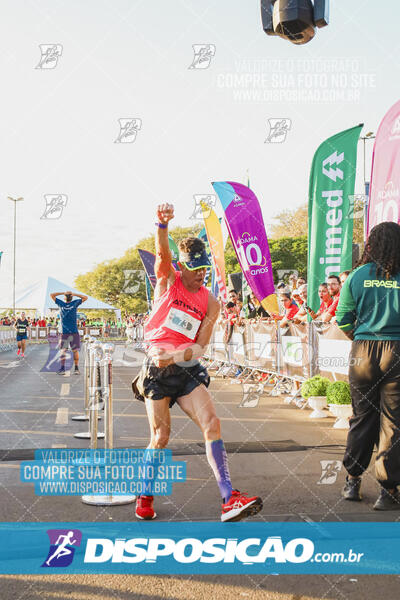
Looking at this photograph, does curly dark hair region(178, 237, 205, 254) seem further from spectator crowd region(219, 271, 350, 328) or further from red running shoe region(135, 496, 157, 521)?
spectator crowd region(219, 271, 350, 328)

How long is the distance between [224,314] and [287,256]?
3909 cm

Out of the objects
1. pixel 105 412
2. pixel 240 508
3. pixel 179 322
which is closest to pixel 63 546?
pixel 240 508

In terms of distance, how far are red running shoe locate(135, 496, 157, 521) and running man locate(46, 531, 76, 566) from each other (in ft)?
1.72

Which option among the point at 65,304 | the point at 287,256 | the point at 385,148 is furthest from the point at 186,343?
the point at 287,256

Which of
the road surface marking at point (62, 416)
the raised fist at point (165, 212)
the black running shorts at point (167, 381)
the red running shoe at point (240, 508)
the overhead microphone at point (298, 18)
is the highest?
the overhead microphone at point (298, 18)

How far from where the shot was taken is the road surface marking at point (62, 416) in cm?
885

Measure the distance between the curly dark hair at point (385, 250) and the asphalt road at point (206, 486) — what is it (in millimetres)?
1787

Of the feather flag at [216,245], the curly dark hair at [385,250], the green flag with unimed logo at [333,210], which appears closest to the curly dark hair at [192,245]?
the curly dark hair at [385,250]

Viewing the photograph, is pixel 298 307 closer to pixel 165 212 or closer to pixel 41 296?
pixel 165 212

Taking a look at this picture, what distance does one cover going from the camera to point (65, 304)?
49.1 ft

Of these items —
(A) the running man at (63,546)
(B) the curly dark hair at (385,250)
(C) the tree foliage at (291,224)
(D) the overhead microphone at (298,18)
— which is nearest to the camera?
(A) the running man at (63,546)

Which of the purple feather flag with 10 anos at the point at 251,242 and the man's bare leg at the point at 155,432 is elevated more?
the purple feather flag with 10 anos at the point at 251,242

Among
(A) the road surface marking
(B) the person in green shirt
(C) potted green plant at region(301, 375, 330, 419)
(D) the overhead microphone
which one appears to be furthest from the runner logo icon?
(C) potted green plant at region(301, 375, 330, 419)

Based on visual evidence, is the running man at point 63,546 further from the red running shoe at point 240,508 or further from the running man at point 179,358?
the red running shoe at point 240,508
